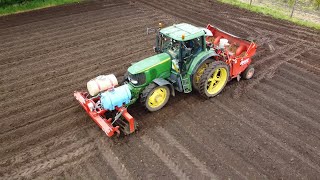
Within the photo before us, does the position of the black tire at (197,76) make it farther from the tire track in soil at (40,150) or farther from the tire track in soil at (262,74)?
the tire track in soil at (40,150)

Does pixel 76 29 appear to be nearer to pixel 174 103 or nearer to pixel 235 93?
pixel 174 103

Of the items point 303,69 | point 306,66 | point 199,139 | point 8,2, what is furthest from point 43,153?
point 8,2

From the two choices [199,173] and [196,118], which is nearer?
[199,173]

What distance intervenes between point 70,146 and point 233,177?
147 inches

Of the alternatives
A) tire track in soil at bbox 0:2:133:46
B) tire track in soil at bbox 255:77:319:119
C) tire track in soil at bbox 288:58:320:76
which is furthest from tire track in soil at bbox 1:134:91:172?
tire track in soil at bbox 288:58:320:76

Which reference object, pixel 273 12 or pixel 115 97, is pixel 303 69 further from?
pixel 115 97

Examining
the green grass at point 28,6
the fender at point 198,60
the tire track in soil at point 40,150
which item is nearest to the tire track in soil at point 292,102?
the fender at point 198,60

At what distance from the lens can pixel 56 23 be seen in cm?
1352

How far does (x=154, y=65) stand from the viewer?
23.7 ft

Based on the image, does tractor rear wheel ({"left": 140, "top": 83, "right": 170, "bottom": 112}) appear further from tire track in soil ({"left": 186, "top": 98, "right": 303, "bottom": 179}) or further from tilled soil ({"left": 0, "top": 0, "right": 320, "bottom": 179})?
tire track in soil ({"left": 186, "top": 98, "right": 303, "bottom": 179})

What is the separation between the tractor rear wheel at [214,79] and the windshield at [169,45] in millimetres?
976

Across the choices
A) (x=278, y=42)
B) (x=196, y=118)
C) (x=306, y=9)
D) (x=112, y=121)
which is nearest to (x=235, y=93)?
(x=196, y=118)

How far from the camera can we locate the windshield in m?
7.50

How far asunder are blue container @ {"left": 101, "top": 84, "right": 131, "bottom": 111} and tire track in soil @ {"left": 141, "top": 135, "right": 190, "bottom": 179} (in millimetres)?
1028
